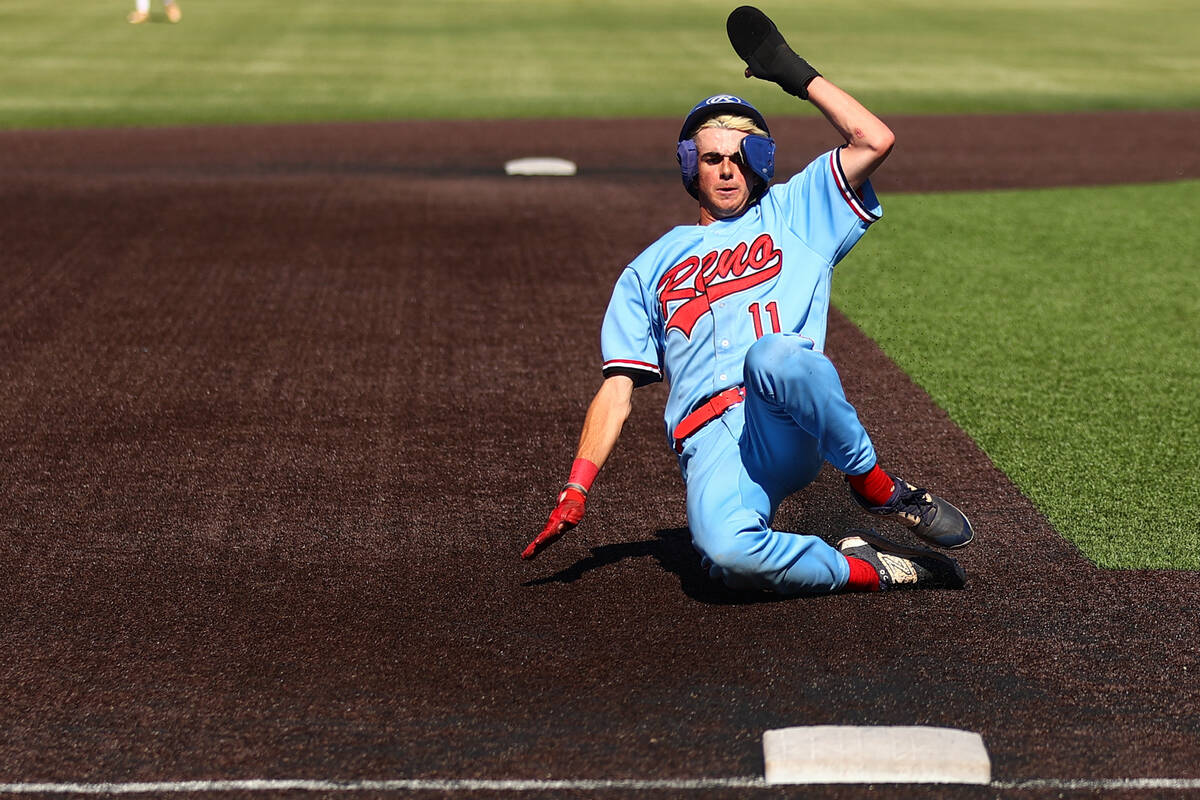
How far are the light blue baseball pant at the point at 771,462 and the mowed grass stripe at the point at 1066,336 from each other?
1.30 meters

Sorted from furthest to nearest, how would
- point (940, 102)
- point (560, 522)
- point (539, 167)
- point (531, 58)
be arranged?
1. point (531, 58)
2. point (940, 102)
3. point (539, 167)
4. point (560, 522)

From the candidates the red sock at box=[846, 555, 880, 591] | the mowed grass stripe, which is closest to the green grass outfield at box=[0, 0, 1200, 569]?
the mowed grass stripe

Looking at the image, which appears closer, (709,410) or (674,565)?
(709,410)

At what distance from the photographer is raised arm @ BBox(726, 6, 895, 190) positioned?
475 centimetres

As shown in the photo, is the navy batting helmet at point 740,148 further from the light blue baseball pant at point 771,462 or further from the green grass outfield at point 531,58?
the green grass outfield at point 531,58

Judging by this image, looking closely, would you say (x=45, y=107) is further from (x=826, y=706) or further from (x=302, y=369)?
(x=826, y=706)

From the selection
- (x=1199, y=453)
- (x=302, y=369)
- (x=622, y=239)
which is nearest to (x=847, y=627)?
(x=1199, y=453)

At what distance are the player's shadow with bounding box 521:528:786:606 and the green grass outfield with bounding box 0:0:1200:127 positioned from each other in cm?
1667

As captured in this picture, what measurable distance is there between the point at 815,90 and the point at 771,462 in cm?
131

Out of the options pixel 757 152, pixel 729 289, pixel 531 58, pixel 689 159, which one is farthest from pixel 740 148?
pixel 531 58

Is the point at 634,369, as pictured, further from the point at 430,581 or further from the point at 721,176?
the point at 430,581

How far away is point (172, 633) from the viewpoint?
4594 millimetres

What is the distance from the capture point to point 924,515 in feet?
15.7

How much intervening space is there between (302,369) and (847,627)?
14.5 feet
